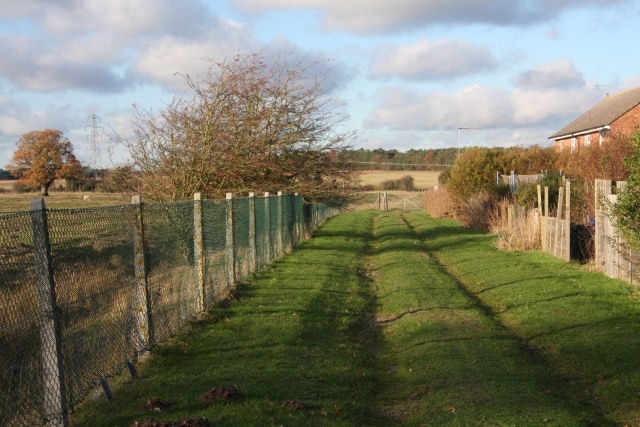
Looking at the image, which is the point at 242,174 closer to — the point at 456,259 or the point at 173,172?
the point at 173,172

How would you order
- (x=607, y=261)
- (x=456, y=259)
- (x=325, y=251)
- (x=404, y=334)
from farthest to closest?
(x=325, y=251) < (x=456, y=259) < (x=607, y=261) < (x=404, y=334)

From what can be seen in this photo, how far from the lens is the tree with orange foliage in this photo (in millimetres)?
27969

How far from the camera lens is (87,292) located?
7.40m

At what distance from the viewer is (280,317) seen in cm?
1189

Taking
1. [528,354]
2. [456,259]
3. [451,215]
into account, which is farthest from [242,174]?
[451,215]

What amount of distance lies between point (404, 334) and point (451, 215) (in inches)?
1433

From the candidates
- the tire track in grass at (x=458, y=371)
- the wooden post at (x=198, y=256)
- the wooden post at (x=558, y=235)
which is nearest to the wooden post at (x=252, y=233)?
the tire track in grass at (x=458, y=371)

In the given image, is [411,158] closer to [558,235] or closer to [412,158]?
[412,158]

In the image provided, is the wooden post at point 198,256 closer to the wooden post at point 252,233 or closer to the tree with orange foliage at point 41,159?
the wooden post at point 252,233

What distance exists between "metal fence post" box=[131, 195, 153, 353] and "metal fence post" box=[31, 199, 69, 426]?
2552 millimetres

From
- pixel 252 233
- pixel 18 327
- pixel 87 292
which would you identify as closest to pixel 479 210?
pixel 252 233

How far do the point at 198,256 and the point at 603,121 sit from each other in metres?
42.4

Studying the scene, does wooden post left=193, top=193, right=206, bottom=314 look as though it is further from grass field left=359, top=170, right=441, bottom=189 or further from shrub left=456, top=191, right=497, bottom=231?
grass field left=359, top=170, right=441, bottom=189

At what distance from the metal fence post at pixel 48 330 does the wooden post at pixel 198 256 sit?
532 cm
